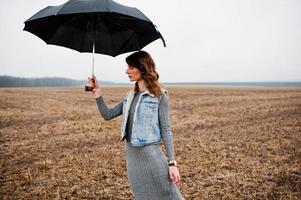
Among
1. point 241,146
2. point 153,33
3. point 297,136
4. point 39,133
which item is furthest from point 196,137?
point 153,33

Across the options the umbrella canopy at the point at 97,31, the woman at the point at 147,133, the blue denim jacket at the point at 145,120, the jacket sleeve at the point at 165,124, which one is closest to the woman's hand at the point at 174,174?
the woman at the point at 147,133

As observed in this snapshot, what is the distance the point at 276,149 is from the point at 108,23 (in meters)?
7.89

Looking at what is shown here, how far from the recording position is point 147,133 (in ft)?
9.88

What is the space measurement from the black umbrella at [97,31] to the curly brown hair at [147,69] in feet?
1.65

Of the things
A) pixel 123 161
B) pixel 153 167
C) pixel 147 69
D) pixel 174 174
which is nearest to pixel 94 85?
pixel 147 69

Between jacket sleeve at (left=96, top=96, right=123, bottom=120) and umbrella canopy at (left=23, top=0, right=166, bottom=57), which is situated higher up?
umbrella canopy at (left=23, top=0, right=166, bottom=57)

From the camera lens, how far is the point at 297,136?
39.4 ft

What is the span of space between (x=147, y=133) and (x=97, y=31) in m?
1.55

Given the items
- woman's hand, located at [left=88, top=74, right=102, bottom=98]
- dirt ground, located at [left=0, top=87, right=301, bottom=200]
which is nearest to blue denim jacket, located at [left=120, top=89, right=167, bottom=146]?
woman's hand, located at [left=88, top=74, right=102, bottom=98]

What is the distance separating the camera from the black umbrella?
3.56m

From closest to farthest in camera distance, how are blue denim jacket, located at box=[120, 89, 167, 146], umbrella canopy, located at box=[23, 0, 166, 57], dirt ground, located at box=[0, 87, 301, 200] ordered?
blue denim jacket, located at box=[120, 89, 167, 146] < umbrella canopy, located at box=[23, 0, 166, 57] < dirt ground, located at box=[0, 87, 301, 200]

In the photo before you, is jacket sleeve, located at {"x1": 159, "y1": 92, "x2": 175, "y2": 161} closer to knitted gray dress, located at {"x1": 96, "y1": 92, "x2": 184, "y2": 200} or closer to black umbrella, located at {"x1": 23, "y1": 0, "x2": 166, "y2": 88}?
knitted gray dress, located at {"x1": 96, "y1": 92, "x2": 184, "y2": 200}

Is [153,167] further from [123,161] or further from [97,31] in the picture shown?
[123,161]

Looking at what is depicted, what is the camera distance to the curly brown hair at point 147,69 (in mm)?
3023
